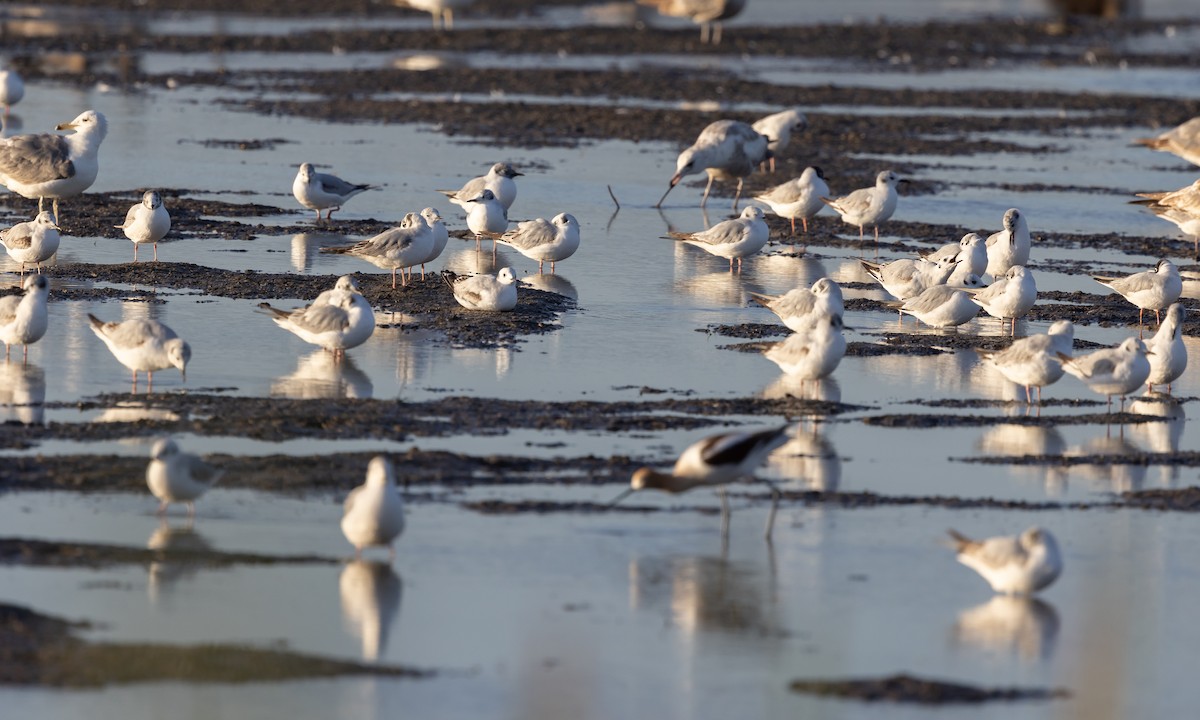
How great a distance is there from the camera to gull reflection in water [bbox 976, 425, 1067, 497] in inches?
428

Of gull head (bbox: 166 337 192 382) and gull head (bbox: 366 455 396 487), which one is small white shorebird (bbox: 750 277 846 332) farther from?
gull head (bbox: 366 455 396 487)

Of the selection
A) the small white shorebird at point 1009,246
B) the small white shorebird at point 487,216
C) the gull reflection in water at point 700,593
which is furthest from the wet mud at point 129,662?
the small white shorebird at point 1009,246

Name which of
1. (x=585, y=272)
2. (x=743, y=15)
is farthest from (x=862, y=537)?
(x=743, y=15)

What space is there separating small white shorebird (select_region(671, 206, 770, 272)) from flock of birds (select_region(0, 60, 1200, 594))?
0.02 meters

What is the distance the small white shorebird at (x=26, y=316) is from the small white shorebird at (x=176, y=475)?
367 cm

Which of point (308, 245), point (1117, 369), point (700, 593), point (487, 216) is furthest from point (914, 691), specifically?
point (308, 245)

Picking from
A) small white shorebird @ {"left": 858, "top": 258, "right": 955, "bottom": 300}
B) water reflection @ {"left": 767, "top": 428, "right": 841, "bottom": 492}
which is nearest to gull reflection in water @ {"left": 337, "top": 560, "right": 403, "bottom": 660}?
water reflection @ {"left": 767, "top": 428, "right": 841, "bottom": 492}

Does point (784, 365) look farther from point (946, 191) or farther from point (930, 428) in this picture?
point (946, 191)

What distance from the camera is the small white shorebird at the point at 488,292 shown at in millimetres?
14953

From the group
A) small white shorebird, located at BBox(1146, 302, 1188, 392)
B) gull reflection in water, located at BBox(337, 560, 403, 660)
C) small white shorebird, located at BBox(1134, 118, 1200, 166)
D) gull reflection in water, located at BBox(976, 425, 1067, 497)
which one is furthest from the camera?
small white shorebird, located at BBox(1134, 118, 1200, 166)

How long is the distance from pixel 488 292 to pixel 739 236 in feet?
11.6

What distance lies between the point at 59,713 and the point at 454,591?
2077 millimetres

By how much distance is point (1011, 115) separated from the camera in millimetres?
30562

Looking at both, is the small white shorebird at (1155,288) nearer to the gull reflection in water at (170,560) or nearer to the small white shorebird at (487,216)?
the small white shorebird at (487,216)
